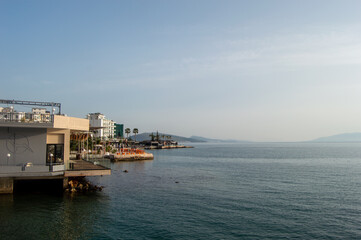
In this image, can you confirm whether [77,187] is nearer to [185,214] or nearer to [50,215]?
[50,215]

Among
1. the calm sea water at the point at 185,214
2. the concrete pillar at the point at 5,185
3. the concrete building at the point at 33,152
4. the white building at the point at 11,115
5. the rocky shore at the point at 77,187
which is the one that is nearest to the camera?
the calm sea water at the point at 185,214

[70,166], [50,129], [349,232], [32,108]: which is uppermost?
[32,108]

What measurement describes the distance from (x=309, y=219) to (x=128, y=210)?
45.8 feet

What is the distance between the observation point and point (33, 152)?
2705cm

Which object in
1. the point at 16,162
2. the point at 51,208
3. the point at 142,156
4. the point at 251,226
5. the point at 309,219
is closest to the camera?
the point at 251,226

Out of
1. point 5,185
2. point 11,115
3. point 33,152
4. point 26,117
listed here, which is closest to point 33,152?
point 33,152

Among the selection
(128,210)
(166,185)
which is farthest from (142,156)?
(128,210)

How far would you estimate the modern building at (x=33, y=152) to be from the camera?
24.9 meters

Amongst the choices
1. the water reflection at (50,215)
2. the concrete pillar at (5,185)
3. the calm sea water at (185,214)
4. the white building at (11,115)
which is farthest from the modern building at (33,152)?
the calm sea water at (185,214)

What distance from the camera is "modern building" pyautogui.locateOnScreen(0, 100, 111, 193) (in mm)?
24875

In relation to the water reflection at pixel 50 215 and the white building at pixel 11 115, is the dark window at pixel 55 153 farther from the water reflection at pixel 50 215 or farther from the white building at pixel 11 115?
the white building at pixel 11 115

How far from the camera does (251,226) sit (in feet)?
63.8

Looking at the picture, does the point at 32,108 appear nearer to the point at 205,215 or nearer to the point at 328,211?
the point at 205,215

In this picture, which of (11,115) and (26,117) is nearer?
Answer: (11,115)
